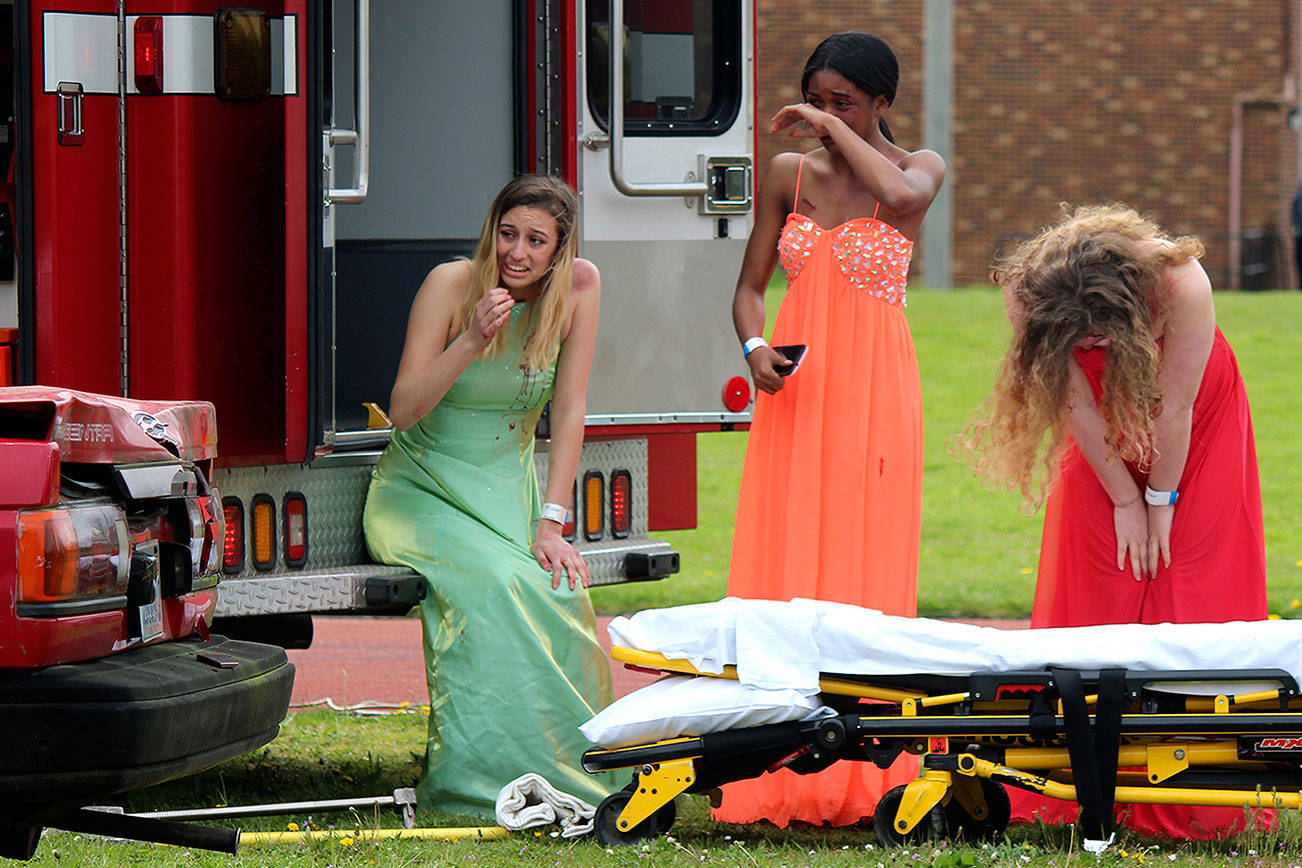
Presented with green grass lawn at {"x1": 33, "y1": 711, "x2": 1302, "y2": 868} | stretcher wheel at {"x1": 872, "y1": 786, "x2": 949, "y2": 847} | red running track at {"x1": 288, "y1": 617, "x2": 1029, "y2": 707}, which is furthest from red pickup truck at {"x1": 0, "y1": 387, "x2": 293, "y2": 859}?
red running track at {"x1": 288, "y1": 617, "x2": 1029, "y2": 707}

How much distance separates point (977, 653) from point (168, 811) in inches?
84.8

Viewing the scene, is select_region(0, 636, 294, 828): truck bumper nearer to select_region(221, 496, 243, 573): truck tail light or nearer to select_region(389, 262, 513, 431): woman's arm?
select_region(221, 496, 243, 573): truck tail light

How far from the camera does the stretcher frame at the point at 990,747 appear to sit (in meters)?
4.11

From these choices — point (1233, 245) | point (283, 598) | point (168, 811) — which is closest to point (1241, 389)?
point (283, 598)

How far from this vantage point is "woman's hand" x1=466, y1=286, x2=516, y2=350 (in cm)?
481

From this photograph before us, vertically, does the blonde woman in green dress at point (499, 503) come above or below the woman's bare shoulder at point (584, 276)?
below

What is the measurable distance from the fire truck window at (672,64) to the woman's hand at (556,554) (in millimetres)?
1284

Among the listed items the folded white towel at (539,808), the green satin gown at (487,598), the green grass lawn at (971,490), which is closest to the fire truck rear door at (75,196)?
the green satin gown at (487,598)

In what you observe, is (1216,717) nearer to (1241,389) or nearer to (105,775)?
(1241,389)

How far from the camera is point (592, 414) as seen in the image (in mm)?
5633

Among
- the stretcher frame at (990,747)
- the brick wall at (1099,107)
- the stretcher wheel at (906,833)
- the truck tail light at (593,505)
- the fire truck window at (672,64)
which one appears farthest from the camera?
the brick wall at (1099,107)

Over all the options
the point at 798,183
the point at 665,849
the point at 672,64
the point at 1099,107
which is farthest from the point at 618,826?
the point at 1099,107

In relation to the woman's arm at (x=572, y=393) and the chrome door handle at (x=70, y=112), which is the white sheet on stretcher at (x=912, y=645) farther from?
the chrome door handle at (x=70, y=112)

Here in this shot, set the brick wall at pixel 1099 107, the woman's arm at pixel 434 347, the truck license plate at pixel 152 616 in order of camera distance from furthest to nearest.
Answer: the brick wall at pixel 1099 107 < the woman's arm at pixel 434 347 < the truck license plate at pixel 152 616
